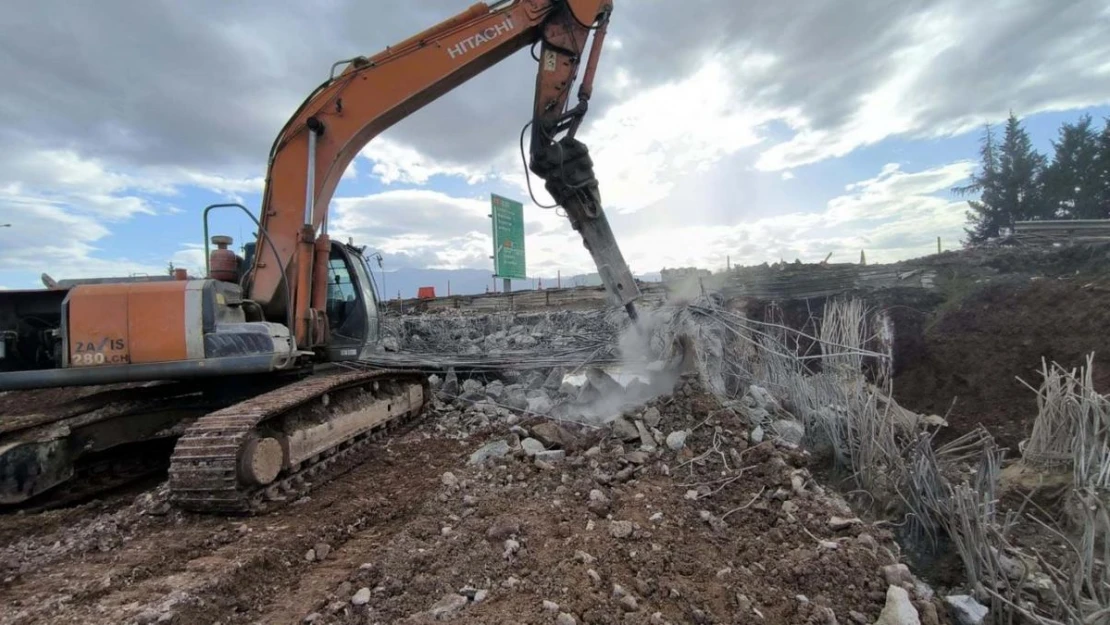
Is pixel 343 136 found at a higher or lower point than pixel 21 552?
higher

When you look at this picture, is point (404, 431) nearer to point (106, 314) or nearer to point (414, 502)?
point (414, 502)

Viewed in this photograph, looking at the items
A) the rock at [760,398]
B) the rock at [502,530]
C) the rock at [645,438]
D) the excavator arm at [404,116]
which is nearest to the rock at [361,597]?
the rock at [502,530]

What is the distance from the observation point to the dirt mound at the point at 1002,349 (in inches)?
290

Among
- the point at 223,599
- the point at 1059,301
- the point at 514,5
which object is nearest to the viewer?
the point at 223,599

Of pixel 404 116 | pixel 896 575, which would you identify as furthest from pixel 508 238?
pixel 896 575

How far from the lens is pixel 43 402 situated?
9250 mm

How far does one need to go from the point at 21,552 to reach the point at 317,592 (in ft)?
6.68

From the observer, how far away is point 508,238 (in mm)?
20047

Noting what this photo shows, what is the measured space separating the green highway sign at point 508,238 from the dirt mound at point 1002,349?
1306 cm

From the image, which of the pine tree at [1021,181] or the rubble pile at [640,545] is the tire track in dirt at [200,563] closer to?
the rubble pile at [640,545]

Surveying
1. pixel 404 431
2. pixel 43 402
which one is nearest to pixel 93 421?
pixel 404 431

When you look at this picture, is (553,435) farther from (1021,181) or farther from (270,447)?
(1021,181)

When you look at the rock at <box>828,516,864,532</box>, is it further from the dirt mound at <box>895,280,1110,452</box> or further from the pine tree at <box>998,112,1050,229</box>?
the pine tree at <box>998,112,1050,229</box>

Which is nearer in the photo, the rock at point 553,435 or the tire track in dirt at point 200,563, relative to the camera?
the tire track in dirt at point 200,563
